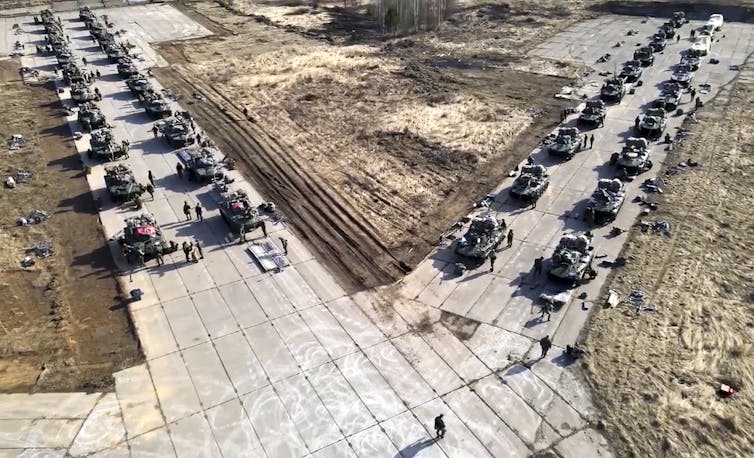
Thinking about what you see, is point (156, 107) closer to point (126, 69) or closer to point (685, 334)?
point (126, 69)

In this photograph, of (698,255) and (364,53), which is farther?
(364,53)

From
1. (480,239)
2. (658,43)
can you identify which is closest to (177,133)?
(480,239)

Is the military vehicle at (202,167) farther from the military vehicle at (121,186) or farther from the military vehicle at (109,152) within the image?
the military vehicle at (109,152)

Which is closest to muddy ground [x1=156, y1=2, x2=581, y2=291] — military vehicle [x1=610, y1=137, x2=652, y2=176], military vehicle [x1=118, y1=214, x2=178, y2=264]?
military vehicle [x1=610, y1=137, x2=652, y2=176]

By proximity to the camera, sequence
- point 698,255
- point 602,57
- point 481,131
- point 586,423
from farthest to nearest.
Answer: point 602,57
point 481,131
point 698,255
point 586,423

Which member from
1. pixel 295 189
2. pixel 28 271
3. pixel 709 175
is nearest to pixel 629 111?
pixel 709 175

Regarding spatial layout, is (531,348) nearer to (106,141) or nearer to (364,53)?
(106,141)
